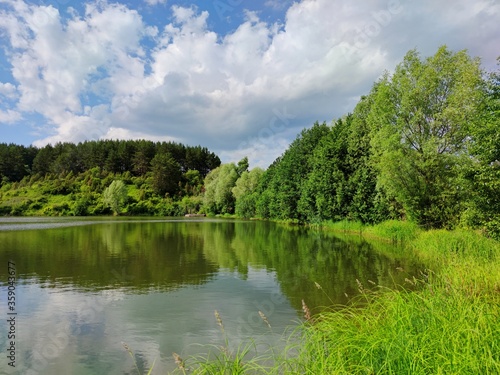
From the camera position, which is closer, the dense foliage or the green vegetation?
the green vegetation

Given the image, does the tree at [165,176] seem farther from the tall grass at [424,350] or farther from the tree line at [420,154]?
the tall grass at [424,350]

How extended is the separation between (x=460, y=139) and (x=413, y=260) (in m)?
14.1

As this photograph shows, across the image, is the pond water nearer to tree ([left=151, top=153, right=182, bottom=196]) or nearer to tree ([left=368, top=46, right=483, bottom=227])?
tree ([left=368, top=46, right=483, bottom=227])

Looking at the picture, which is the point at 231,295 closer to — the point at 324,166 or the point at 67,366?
the point at 67,366

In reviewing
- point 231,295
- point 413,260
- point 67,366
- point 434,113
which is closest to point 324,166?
point 434,113

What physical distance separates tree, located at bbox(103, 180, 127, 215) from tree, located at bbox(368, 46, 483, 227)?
95.9 metres

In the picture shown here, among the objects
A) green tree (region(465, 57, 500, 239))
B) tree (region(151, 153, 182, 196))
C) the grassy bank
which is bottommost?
the grassy bank

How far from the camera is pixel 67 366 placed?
7883 mm

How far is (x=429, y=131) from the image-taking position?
1195 inches

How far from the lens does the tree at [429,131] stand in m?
28.2

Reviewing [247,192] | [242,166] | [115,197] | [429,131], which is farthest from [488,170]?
[115,197]

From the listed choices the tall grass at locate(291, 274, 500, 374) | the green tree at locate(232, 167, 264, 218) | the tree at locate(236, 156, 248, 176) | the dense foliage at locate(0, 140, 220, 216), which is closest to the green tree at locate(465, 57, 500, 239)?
the tall grass at locate(291, 274, 500, 374)

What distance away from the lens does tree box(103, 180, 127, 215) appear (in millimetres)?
110750

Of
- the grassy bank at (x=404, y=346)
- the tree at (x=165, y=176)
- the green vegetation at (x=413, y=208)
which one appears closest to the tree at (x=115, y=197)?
the tree at (x=165, y=176)
